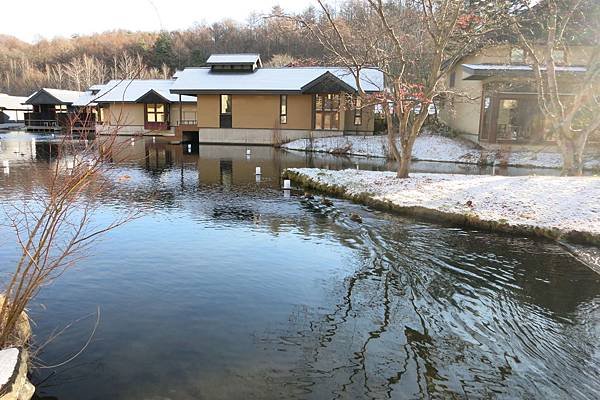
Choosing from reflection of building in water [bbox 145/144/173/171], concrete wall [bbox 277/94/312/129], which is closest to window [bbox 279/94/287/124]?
concrete wall [bbox 277/94/312/129]

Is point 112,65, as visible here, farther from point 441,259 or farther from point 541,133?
point 441,259

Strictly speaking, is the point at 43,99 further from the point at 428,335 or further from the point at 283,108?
the point at 428,335

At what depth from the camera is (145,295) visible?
686 centimetres

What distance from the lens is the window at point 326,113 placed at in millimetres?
33688

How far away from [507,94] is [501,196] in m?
15.9

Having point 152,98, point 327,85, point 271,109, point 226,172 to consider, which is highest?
point 327,85

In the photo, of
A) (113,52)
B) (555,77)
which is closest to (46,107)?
(113,52)

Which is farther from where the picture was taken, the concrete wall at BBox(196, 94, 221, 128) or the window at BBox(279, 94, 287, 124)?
the concrete wall at BBox(196, 94, 221, 128)

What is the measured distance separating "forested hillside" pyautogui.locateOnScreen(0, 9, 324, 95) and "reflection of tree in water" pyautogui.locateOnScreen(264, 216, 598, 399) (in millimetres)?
57262

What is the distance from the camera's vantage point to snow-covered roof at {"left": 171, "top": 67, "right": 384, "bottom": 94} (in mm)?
33656

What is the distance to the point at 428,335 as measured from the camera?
5.84 m

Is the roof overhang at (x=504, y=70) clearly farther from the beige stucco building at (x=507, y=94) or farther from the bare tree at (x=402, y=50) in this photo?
the bare tree at (x=402, y=50)

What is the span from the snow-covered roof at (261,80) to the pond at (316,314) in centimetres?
2366

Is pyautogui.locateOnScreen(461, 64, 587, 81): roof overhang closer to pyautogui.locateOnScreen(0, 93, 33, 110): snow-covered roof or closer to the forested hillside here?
the forested hillside
